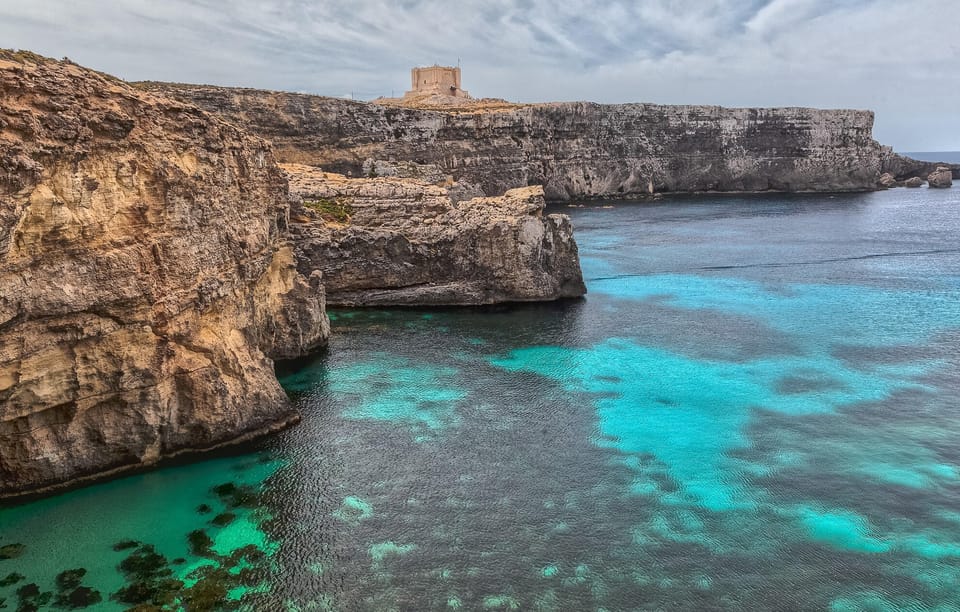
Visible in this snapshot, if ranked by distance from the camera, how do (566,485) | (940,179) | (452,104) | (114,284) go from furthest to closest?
(940,179), (452,104), (566,485), (114,284)

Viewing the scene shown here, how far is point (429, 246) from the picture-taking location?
48.0 m

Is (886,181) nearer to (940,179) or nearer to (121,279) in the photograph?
(940,179)

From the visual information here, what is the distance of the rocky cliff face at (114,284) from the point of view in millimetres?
20469

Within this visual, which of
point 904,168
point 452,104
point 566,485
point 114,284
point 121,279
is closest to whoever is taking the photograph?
point 114,284

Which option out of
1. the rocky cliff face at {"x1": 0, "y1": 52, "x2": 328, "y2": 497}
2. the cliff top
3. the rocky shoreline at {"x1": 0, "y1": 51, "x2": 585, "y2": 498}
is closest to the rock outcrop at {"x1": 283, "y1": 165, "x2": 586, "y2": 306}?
the rocky shoreline at {"x1": 0, "y1": 51, "x2": 585, "y2": 498}

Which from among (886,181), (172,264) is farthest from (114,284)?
(886,181)

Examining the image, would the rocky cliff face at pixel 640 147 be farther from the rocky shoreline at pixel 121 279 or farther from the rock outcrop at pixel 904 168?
the rocky shoreline at pixel 121 279

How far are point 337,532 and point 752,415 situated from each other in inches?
753

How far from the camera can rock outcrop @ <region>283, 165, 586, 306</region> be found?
47156 millimetres

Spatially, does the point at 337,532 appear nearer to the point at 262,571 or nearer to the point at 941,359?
the point at 262,571

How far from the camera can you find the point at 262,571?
764 inches

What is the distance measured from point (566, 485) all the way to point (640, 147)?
374 ft

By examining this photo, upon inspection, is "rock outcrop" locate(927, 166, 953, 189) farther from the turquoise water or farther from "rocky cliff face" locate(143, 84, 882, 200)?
the turquoise water

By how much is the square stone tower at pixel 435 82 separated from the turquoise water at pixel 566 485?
325 feet
